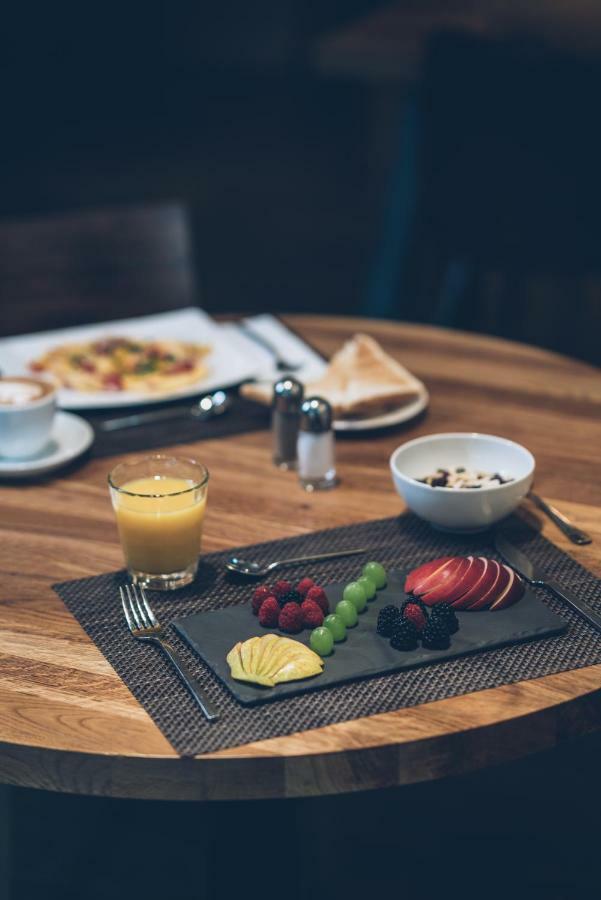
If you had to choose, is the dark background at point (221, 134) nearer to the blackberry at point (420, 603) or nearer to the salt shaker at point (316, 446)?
the salt shaker at point (316, 446)

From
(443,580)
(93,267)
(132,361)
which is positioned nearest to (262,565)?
(443,580)

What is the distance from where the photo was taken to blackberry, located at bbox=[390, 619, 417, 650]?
46.5 inches

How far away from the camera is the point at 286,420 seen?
1.70 metres

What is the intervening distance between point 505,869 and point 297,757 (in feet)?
3.75

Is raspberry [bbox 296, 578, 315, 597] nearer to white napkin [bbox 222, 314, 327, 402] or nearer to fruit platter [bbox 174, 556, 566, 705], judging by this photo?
fruit platter [bbox 174, 556, 566, 705]

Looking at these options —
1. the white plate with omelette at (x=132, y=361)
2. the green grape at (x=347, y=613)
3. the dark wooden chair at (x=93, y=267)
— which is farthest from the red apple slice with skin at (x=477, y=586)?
the dark wooden chair at (x=93, y=267)

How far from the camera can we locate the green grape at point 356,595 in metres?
1.26

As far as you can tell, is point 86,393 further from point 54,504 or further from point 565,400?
point 565,400

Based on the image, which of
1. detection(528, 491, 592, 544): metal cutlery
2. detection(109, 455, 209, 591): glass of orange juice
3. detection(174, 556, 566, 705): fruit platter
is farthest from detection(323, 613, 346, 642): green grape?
detection(528, 491, 592, 544): metal cutlery

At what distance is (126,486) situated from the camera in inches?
56.9

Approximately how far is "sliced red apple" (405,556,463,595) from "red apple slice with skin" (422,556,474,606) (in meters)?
0.02

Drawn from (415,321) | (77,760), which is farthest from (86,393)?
(415,321)

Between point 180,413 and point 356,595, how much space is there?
0.72m

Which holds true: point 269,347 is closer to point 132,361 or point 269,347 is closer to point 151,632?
point 132,361
